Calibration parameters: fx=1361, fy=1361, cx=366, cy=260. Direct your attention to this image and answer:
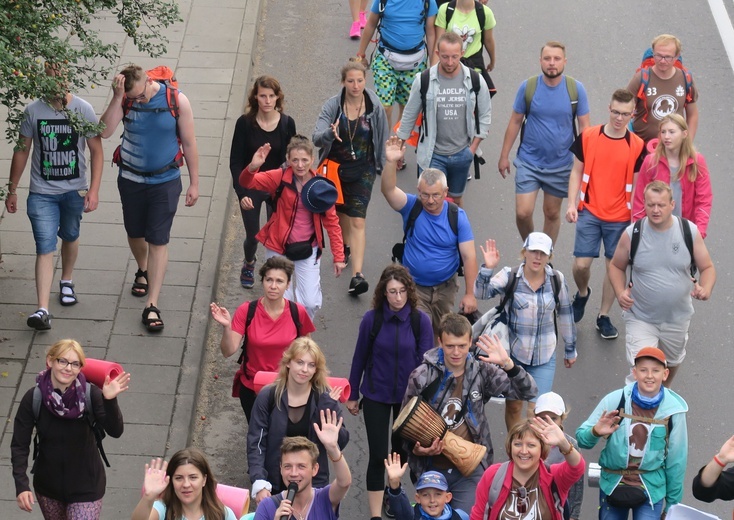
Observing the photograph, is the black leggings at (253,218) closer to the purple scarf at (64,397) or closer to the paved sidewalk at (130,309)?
the paved sidewalk at (130,309)

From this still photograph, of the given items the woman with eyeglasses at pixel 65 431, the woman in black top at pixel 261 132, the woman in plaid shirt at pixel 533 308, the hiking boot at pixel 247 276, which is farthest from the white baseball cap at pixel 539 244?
the hiking boot at pixel 247 276

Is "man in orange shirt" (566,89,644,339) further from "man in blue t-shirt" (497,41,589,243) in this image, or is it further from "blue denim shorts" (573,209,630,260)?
"man in blue t-shirt" (497,41,589,243)

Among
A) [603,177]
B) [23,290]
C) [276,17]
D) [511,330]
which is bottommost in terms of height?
[23,290]

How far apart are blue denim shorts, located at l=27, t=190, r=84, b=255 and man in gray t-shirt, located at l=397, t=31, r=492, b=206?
9.79ft

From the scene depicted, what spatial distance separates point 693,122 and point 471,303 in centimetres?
308

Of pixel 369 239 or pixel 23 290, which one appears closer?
pixel 23 290

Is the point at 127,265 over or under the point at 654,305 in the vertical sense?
under

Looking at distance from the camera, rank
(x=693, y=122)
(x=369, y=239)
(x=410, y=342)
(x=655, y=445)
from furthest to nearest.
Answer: (x=369, y=239), (x=693, y=122), (x=410, y=342), (x=655, y=445)

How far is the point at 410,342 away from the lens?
30.1 feet

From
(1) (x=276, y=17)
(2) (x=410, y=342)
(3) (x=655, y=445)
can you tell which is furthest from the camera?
(1) (x=276, y=17)

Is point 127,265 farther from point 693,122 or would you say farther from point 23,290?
point 693,122

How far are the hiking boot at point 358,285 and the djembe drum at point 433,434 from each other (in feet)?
11.0

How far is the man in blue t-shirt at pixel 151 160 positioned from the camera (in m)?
10.7

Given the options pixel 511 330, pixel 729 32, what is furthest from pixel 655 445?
pixel 729 32
